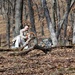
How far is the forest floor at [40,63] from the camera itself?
23.5 feet

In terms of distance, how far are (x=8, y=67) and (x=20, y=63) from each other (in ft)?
2.06

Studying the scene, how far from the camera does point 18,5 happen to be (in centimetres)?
1434

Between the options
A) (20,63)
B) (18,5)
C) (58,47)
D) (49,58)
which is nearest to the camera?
(20,63)

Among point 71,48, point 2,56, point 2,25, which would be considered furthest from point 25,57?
point 2,25

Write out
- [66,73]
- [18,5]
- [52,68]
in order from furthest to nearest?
[18,5]
[52,68]
[66,73]

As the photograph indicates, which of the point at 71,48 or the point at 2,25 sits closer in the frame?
the point at 71,48

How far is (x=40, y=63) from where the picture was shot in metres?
8.33

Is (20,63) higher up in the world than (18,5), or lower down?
lower down

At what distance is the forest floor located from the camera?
716 cm

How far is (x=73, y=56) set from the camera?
946 centimetres

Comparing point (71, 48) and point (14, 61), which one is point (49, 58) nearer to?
point (14, 61)

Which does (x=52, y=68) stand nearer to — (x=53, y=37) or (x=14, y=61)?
(x=14, y=61)

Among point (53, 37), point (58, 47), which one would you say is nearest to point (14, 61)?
point (58, 47)

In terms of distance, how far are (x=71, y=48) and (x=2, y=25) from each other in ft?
192
